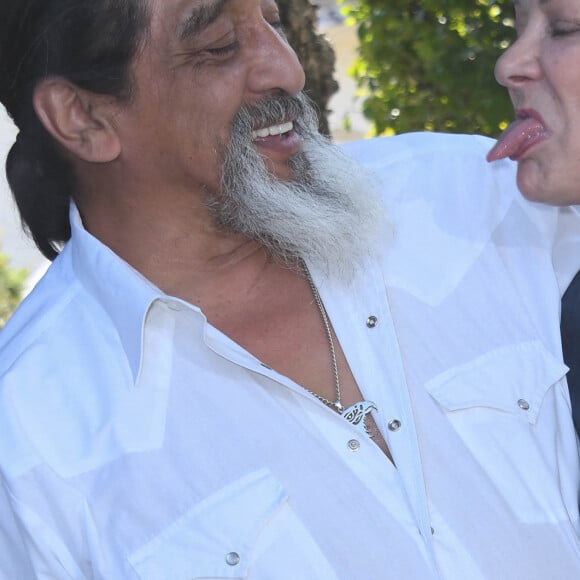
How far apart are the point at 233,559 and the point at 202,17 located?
51.7 inches

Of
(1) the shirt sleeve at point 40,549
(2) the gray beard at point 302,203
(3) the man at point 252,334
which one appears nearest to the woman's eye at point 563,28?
(3) the man at point 252,334

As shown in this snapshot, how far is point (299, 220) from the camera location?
2795 millimetres

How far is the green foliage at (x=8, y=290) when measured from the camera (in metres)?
6.48

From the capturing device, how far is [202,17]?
2.76 m

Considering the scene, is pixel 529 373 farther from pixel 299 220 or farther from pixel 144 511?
pixel 144 511

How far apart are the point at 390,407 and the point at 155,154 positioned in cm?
91

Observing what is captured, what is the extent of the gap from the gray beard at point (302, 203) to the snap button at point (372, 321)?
139 mm

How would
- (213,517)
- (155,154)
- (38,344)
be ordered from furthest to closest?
1. (155,154)
2. (38,344)
3. (213,517)

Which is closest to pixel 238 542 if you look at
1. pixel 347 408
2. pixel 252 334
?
pixel 347 408

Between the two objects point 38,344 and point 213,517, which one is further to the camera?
point 38,344

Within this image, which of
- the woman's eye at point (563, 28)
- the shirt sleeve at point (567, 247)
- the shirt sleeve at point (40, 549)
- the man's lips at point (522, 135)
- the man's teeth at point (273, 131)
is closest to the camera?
the woman's eye at point (563, 28)

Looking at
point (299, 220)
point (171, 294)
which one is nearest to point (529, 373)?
point (299, 220)

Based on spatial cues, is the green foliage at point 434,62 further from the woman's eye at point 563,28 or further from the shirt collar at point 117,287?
the shirt collar at point 117,287

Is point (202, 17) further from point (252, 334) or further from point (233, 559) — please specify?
point (233, 559)
